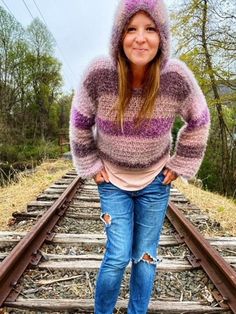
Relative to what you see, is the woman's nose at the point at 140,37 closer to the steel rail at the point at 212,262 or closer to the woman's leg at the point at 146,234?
the woman's leg at the point at 146,234

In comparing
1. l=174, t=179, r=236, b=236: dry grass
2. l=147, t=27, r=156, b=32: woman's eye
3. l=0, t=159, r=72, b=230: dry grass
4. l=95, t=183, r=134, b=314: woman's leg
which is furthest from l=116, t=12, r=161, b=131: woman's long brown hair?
l=0, t=159, r=72, b=230: dry grass

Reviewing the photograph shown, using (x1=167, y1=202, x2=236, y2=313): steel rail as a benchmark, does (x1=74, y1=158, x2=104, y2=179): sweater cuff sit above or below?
above

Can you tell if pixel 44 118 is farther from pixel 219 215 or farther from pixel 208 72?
pixel 219 215

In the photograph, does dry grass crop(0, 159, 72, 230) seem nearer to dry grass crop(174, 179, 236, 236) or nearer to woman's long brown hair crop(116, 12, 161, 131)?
dry grass crop(174, 179, 236, 236)

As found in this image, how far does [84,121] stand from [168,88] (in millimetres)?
474

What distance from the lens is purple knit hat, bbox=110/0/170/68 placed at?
6.35 ft

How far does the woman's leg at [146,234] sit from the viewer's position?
2.22m

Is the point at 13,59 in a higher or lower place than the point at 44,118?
higher

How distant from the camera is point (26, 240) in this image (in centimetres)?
360

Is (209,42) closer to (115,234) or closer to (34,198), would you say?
(34,198)

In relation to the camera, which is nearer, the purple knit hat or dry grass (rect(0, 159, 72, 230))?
the purple knit hat

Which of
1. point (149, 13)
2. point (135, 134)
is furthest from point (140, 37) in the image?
point (135, 134)

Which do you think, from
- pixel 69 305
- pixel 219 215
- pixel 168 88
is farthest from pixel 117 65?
pixel 219 215

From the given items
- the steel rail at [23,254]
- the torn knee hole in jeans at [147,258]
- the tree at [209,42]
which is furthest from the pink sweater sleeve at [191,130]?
the tree at [209,42]
